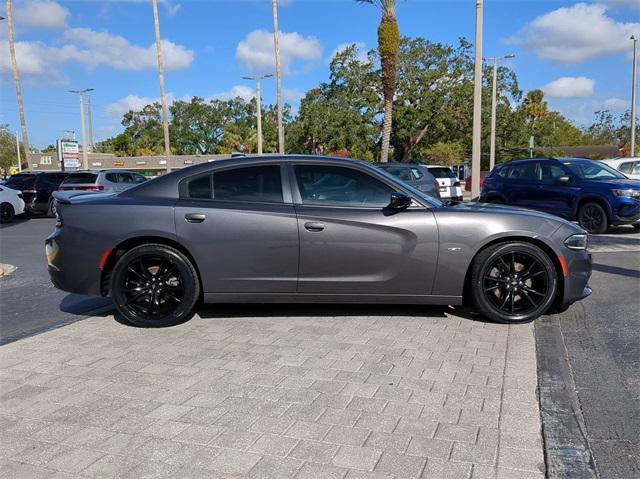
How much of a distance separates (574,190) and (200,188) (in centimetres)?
929

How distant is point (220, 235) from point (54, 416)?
7.11ft

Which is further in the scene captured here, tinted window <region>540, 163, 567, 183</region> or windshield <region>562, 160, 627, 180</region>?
tinted window <region>540, 163, 567, 183</region>

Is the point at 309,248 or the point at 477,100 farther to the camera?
the point at 477,100

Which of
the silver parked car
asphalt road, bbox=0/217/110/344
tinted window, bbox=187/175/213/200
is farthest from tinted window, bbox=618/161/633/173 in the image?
the silver parked car

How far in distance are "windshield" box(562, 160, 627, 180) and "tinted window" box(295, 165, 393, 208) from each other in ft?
27.5

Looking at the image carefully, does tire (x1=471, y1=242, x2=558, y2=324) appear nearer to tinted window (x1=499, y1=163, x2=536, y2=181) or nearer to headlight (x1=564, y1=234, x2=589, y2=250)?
headlight (x1=564, y1=234, x2=589, y2=250)

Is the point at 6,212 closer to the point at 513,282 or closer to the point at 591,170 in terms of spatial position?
the point at 591,170

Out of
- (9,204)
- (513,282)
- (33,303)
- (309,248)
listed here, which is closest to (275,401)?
(309,248)

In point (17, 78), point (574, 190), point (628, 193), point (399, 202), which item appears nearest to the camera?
point (399, 202)

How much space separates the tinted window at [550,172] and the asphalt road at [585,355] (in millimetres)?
3626

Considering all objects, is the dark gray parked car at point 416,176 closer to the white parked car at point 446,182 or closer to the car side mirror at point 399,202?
the white parked car at point 446,182

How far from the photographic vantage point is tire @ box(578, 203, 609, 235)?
37.5 ft

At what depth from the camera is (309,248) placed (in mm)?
5023

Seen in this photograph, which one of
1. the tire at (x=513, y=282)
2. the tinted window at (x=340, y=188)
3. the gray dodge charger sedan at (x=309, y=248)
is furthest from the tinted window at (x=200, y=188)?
the tire at (x=513, y=282)
